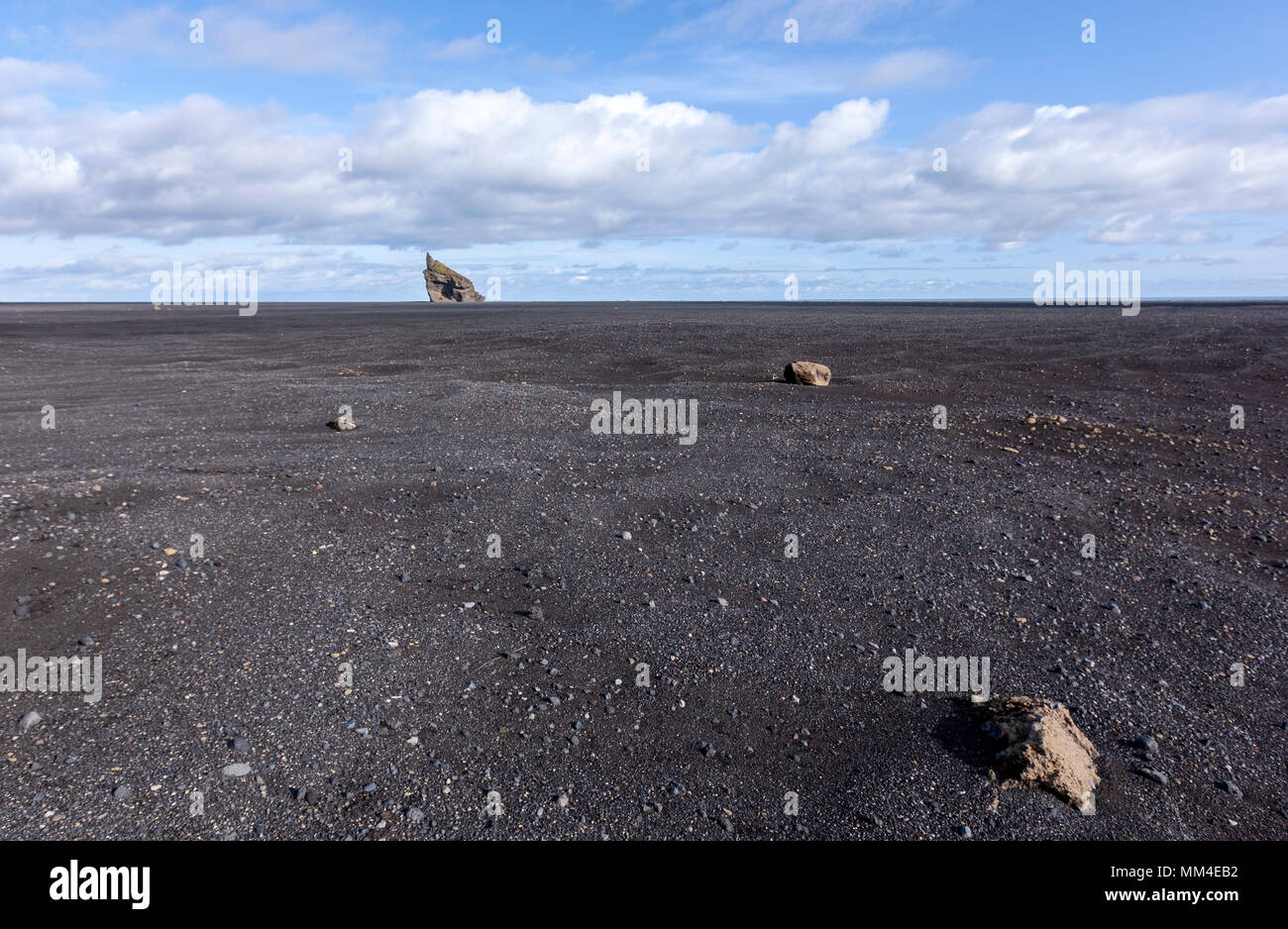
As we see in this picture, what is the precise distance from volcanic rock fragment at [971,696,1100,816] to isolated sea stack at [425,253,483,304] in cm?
17425

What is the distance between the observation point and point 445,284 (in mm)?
170125

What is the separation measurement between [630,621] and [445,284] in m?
175

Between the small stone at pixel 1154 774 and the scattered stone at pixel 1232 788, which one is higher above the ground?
the small stone at pixel 1154 774

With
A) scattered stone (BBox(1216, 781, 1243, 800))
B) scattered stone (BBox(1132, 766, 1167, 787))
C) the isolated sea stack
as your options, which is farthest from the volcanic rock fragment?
the isolated sea stack

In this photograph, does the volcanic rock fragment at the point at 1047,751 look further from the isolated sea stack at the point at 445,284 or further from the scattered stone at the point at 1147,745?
the isolated sea stack at the point at 445,284

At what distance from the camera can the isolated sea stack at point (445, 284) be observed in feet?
556

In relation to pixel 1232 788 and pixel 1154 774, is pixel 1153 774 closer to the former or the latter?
pixel 1154 774
